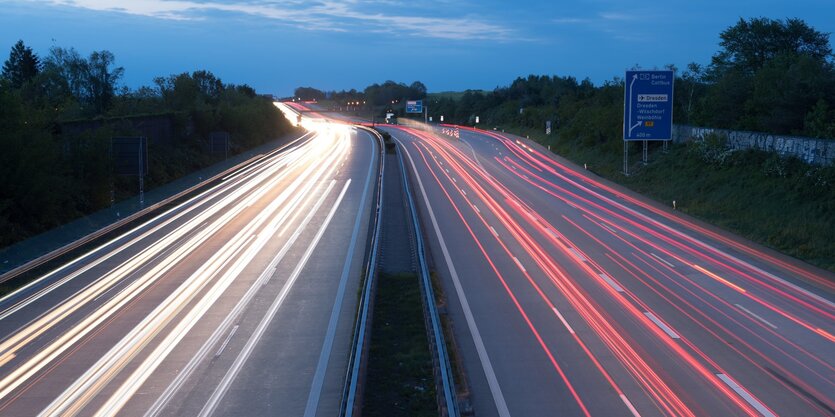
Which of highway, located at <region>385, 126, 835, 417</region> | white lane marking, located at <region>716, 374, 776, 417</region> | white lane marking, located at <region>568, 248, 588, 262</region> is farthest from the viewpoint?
white lane marking, located at <region>568, 248, 588, 262</region>

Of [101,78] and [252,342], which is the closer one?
[252,342]

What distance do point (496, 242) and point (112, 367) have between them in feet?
53.7

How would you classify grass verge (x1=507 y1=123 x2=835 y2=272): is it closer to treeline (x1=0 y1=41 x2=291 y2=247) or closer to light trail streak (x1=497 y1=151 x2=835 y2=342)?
light trail streak (x1=497 y1=151 x2=835 y2=342)

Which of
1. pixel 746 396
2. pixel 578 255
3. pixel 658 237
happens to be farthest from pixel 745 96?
pixel 746 396

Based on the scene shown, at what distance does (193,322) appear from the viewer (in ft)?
58.2

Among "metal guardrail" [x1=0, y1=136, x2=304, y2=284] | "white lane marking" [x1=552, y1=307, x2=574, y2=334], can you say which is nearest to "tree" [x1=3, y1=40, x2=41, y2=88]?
"metal guardrail" [x1=0, y1=136, x2=304, y2=284]

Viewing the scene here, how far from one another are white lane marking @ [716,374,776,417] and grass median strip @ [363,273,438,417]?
4.81m

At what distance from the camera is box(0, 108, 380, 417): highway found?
13.1 metres

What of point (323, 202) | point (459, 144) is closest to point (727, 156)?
point (323, 202)

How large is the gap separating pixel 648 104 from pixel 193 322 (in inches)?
1290

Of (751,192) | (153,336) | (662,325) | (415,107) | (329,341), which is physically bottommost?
(153,336)

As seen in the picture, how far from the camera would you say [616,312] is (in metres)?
18.4

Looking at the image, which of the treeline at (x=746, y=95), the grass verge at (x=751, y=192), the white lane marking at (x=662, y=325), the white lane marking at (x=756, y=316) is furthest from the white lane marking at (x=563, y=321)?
the treeline at (x=746, y=95)

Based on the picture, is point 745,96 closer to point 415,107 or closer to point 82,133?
point 82,133
